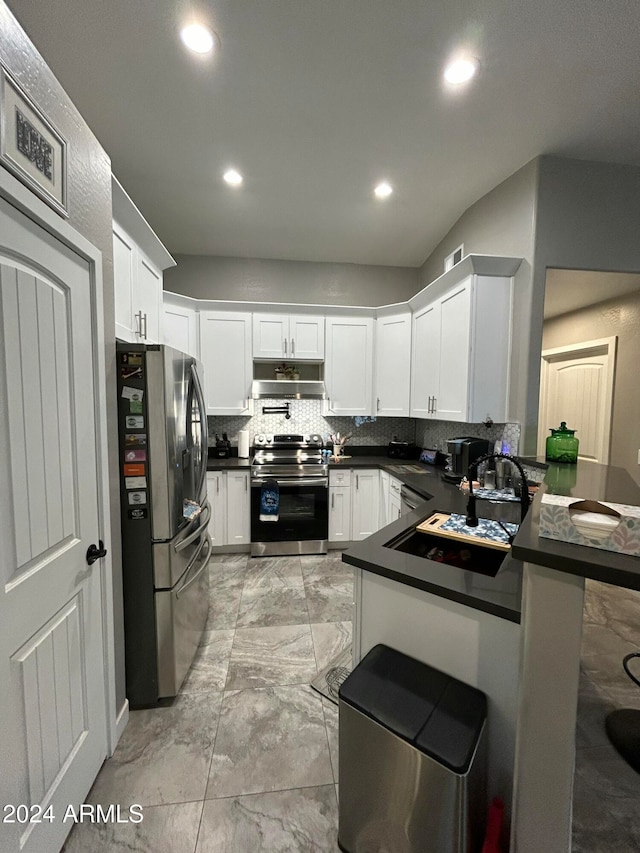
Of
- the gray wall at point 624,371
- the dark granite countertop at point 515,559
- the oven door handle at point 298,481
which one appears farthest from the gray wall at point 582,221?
the oven door handle at point 298,481

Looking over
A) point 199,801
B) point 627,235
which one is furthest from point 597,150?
point 199,801

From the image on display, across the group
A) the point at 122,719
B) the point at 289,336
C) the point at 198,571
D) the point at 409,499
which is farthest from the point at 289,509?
the point at 122,719

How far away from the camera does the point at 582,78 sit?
1.68 meters

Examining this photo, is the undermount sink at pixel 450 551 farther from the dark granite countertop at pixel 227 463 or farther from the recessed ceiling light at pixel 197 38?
the recessed ceiling light at pixel 197 38

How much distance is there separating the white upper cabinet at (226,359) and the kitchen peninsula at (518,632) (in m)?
2.45

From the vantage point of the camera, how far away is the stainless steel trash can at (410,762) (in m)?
0.91

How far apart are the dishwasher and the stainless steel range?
0.83 m

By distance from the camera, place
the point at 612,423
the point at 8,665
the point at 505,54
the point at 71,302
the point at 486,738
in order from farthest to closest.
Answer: the point at 612,423 → the point at 505,54 → the point at 71,302 → the point at 486,738 → the point at 8,665

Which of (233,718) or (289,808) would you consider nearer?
(289,808)

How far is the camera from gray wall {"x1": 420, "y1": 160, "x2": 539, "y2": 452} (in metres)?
2.36

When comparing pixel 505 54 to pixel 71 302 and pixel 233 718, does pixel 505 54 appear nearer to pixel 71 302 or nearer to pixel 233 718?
pixel 71 302

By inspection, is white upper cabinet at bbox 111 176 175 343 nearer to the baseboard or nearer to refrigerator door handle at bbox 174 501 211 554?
refrigerator door handle at bbox 174 501 211 554

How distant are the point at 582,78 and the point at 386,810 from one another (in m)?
3.14

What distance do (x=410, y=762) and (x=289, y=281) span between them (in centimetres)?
A: 396
